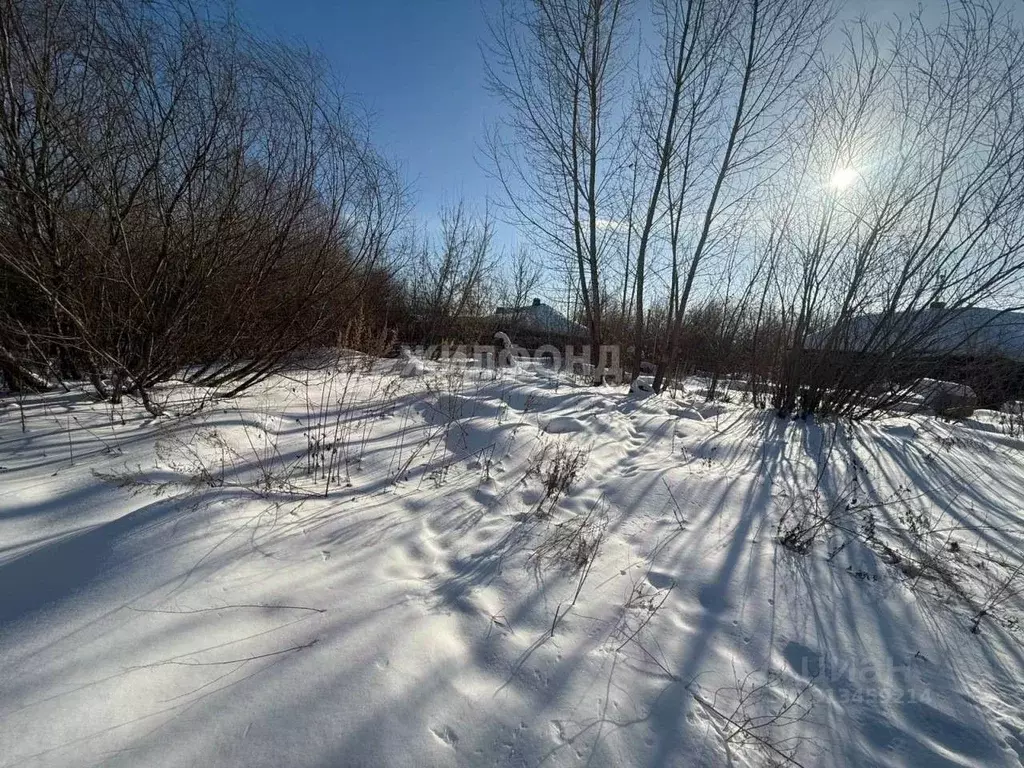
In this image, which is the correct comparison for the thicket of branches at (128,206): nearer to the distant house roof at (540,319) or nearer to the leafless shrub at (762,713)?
the leafless shrub at (762,713)

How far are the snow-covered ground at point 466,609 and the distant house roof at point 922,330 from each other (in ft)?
9.00

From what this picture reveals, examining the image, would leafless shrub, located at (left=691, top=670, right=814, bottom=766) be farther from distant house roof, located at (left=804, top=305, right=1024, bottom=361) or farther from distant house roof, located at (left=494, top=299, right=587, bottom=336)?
distant house roof, located at (left=494, top=299, right=587, bottom=336)

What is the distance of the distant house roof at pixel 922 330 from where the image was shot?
15.7 ft

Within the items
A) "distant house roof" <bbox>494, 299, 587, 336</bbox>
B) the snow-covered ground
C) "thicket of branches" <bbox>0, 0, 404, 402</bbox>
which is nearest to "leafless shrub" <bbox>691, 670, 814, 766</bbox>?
the snow-covered ground

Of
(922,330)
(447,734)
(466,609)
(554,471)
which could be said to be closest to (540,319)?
(922,330)

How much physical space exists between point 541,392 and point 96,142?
4254 millimetres

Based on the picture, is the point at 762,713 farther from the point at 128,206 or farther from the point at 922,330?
the point at 922,330

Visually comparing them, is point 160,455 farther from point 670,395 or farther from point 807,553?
point 670,395

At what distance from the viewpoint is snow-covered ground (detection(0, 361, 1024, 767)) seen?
101 centimetres

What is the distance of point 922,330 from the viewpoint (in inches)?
193

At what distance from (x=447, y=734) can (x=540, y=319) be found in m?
13.1

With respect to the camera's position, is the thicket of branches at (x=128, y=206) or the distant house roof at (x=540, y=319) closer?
the thicket of branches at (x=128, y=206)

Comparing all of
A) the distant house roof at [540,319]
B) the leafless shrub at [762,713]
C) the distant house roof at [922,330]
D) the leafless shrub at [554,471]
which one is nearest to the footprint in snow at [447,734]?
the leafless shrub at [762,713]

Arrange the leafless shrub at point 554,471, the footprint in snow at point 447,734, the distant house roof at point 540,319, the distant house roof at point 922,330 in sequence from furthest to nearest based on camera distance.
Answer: the distant house roof at point 540,319
the distant house roof at point 922,330
the leafless shrub at point 554,471
the footprint in snow at point 447,734
